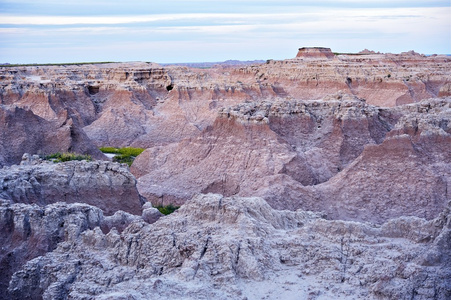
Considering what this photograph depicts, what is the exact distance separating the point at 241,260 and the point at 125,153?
34626mm

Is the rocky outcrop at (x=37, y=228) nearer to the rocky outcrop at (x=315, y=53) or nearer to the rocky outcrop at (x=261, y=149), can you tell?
the rocky outcrop at (x=261, y=149)

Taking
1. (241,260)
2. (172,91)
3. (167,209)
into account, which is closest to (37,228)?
(241,260)

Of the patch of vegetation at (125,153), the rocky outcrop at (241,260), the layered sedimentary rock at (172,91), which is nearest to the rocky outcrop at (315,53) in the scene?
the layered sedimentary rock at (172,91)

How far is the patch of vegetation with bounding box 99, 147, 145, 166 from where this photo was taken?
146ft

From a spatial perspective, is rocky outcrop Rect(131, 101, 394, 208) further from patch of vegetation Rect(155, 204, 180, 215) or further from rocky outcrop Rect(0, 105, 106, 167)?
rocky outcrop Rect(0, 105, 106, 167)

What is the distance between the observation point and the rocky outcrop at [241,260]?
1319 centimetres

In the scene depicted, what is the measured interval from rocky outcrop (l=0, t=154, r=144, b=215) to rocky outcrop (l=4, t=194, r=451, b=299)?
253 inches

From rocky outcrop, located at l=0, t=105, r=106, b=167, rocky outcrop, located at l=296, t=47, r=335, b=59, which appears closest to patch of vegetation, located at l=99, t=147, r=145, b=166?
rocky outcrop, located at l=0, t=105, r=106, b=167

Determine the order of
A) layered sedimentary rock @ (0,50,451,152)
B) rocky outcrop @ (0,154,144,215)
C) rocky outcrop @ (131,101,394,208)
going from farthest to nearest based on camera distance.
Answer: layered sedimentary rock @ (0,50,451,152)
rocky outcrop @ (131,101,394,208)
rocky outcrop @ (0,154,144,215)

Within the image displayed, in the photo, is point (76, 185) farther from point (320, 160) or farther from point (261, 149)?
point (320, 160)

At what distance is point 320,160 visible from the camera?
112 feet

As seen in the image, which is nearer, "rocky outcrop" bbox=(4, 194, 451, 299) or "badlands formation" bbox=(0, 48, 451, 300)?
"rocky outcrop" bbox=(4, 194, 451, 299)

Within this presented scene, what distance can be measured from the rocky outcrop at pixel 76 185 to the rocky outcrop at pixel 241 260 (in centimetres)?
644

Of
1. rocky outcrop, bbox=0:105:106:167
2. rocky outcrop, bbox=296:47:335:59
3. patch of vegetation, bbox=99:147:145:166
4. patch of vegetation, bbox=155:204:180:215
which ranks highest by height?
rocky outcrop, bbox=296:47:335:59
